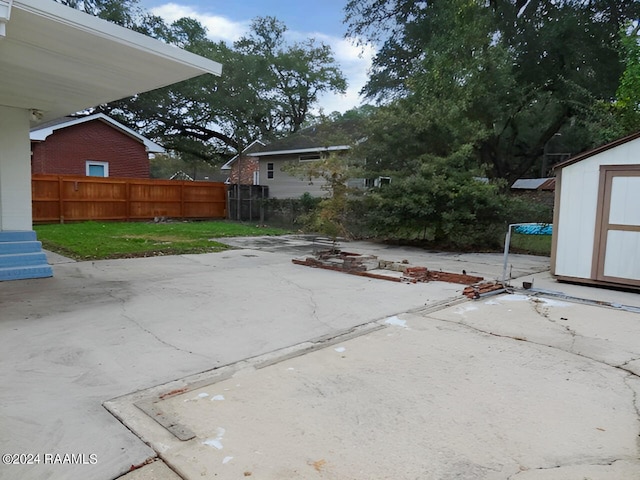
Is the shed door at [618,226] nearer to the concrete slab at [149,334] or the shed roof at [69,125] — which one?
the concrete slab at [149,334]

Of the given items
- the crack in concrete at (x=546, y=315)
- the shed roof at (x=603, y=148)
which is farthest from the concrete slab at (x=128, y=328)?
the shed roof at (x=603, y=148)

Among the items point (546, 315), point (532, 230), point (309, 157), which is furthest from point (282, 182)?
point (546, 315)

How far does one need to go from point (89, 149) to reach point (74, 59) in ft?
49.9

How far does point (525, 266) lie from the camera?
9.16 meters

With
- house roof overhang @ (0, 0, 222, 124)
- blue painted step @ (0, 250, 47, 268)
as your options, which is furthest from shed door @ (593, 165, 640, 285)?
blue painted step @ (0, 250, 47, 268)

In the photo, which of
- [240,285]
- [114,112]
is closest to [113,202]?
[114,112]

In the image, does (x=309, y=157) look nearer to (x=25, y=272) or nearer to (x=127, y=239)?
(x=127, y=239)

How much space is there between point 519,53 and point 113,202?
16414 mm

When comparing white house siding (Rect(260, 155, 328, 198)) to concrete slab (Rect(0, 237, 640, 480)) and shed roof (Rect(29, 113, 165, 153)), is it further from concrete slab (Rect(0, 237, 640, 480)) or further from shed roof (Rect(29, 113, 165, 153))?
concrete slab (Rect(0, 237, 640, 480))

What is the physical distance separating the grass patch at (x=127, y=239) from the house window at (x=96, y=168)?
388cm

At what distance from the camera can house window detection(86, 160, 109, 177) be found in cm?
1833

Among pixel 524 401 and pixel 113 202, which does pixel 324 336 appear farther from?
pixel 113 202

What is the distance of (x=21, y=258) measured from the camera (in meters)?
6.87

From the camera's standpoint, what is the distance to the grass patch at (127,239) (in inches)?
374
